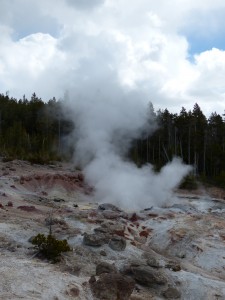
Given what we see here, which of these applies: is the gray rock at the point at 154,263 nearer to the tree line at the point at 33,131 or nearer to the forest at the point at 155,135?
the tree line at the point at 33,131

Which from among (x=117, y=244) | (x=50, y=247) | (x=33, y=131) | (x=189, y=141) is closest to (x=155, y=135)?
(x=189, y=141)

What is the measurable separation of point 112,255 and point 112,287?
151 inches

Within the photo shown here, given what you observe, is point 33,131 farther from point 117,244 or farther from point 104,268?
point 104,268

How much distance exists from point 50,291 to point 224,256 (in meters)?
9.54

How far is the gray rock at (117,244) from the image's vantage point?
17.4 metres

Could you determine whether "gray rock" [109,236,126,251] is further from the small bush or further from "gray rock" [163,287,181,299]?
"gray rock" [163,287,181,299]

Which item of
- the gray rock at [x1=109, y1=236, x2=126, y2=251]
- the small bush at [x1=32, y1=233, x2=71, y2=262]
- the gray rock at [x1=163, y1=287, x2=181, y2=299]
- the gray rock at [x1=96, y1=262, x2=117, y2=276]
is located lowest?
the gray rock at [x1=163, y1=287, x2=181, y2=299]

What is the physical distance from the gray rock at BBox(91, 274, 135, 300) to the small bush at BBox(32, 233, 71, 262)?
2341 millimetres

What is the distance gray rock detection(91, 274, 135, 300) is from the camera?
42.2ft

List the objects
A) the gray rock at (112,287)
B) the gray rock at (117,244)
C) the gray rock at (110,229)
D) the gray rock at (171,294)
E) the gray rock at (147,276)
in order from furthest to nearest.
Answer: the gray rock at (110,229) < the gray rock at (117,244) < the gray rock at (147,276) < the gray rock at (171,294) < the gray rock at (112,287)

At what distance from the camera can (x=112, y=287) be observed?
42.8 ft

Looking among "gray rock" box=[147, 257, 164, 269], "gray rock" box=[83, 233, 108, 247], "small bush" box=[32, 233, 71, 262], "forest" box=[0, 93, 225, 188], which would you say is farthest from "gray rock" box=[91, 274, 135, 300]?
"forest" box=[0, 93, 225, 188]

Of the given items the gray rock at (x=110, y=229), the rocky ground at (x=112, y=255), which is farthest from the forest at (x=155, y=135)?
the gray rock at (x=110, y=229)

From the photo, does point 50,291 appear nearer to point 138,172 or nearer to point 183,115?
point 138,172
